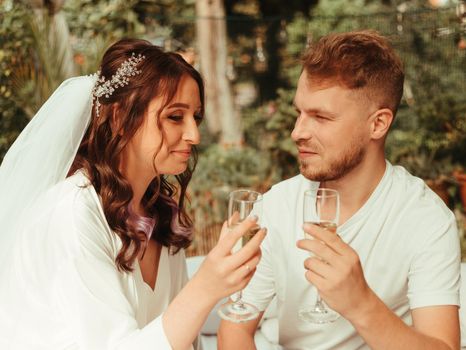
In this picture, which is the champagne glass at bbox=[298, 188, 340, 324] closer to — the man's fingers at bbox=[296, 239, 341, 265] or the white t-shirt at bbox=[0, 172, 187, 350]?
the man's fingers at bbox=[296, 239, 341, 265]

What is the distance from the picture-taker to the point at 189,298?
68.6 inches

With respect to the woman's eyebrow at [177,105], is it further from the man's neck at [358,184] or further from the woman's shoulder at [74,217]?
the man's neck at [358,184]

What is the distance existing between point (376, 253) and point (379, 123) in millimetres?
541

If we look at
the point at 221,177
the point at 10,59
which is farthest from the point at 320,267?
the point at 221,177

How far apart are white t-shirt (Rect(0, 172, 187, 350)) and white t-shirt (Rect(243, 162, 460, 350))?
1.90 ft

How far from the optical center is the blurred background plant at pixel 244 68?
17.9 ft

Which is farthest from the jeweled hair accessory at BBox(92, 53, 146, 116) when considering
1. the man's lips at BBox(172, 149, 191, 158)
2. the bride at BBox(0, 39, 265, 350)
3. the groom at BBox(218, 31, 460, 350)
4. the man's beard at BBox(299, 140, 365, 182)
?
the man's beard at BBox(299, 140, 365, 182)

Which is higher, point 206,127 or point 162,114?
point 162,114

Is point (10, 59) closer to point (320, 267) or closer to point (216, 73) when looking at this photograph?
point (216, 73)

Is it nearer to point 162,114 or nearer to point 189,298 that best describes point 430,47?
point 162,114

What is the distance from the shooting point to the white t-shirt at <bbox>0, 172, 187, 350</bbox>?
6.22ft

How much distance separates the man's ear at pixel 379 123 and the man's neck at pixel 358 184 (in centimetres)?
10

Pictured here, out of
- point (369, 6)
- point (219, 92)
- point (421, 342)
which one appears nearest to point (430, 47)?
point (369, 6)

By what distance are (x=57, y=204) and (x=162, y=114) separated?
0.52 metres
